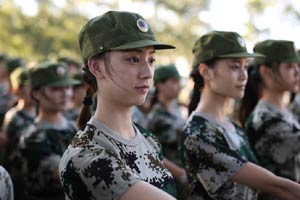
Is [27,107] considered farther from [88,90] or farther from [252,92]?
[88,90]

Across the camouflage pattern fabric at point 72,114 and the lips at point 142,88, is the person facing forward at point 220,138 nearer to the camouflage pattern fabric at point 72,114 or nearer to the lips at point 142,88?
the lips at point 142,88

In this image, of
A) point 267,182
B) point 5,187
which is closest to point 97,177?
point 5,187

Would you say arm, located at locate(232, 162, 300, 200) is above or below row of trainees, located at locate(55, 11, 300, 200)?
below

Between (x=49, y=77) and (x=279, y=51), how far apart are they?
72.6 inches

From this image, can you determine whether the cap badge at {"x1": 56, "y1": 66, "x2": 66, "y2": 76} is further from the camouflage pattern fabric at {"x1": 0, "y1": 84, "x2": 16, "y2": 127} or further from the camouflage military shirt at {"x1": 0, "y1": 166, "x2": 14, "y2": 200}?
the camouflage military shirt at {"x1": 0, "y1": 166, "x2": 14, "y2": 200}

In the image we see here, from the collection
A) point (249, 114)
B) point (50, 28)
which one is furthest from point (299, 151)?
point (50, 28)

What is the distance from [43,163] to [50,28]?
42.7 feet

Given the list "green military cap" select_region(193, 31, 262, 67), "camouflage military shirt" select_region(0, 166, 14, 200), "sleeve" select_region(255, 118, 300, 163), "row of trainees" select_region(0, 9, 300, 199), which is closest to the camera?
"row of trainees" select_region(0, 9, 300, 199)

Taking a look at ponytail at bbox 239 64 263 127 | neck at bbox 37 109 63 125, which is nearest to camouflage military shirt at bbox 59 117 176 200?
ponytail at bbox 239 64 263 127

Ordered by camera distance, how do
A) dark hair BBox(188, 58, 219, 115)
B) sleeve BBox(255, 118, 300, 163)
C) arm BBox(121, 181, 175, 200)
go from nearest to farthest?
arm BBox(121, 181, 175, 200) < dark hair BBox(188, 58, 219, 115) < sleeve BBox(255, 118, 300, 163)

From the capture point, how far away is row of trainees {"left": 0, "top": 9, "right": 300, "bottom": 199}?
177 cm

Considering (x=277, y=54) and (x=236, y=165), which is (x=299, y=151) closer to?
(x=277, y=54)

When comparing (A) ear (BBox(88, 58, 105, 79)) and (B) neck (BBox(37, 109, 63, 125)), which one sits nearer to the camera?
(A) ear (BBox(88, 58, 105, 79))

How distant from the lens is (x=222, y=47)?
2.90 metres
